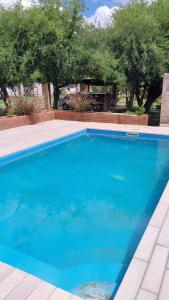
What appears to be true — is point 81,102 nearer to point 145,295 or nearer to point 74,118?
point 74,118

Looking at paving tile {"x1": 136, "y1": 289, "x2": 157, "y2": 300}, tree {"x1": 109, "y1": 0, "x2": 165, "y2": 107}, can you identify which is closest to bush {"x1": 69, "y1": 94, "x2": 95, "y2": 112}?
tree {"x1": 109, "y1": 0, "x2": 165, "y2": 107}

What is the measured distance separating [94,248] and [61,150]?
15.5 feet

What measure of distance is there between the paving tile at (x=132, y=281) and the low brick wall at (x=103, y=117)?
828 cm

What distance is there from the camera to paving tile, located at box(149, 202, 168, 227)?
3.10 meters

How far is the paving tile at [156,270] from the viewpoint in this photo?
2.13m

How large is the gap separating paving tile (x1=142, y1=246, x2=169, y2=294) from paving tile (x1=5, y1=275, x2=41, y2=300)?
97 cm

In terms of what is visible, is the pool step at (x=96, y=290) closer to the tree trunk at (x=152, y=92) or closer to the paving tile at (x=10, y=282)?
the paving tile at (x=10, y=282)

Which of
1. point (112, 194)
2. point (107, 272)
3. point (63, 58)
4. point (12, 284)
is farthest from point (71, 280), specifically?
point (63, 58)

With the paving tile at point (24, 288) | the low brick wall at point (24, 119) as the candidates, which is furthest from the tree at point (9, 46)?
the paving tile at point (24, 288)

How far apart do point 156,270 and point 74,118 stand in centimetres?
938

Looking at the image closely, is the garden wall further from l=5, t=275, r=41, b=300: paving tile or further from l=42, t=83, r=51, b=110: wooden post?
l=5, t=275, r=41, b=300: paving tile

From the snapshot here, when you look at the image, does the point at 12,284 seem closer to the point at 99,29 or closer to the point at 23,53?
the point at 23,53

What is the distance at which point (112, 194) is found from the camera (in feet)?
15.7

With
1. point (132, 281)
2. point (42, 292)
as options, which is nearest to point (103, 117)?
point (132, 281)
